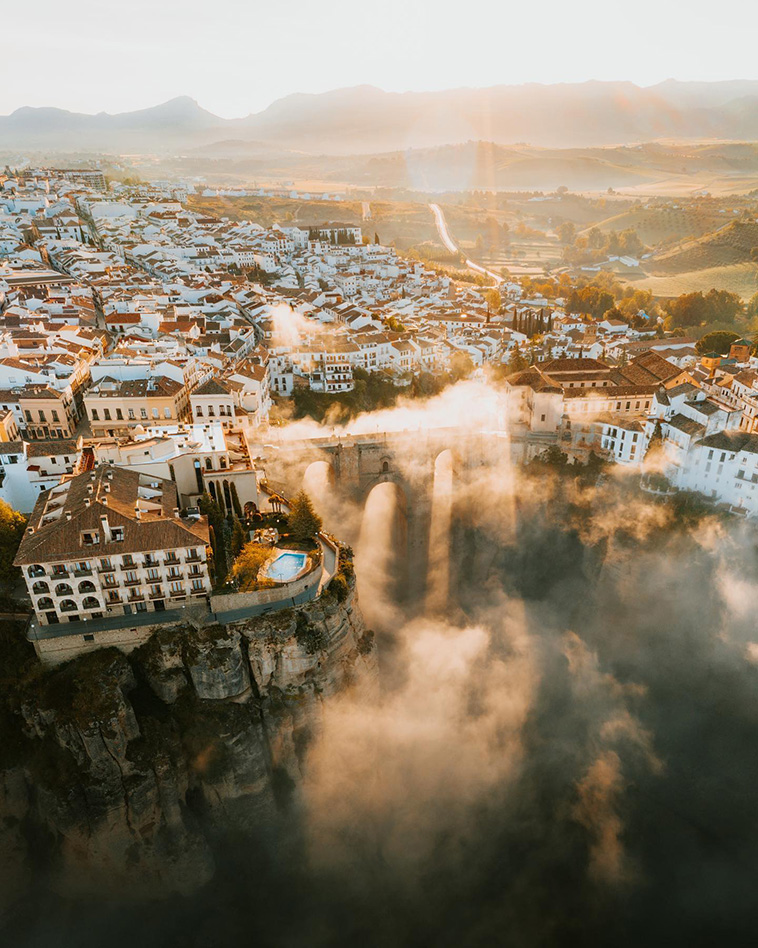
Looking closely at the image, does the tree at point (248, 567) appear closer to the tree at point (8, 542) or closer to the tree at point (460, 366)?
the tree at point (8, 542)

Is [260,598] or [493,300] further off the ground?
[493,300]

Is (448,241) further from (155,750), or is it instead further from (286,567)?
(155,750)

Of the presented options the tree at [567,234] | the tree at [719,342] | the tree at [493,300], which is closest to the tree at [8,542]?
the tree at [493,300]

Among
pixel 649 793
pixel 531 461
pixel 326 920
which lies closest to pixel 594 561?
pixel 531 461

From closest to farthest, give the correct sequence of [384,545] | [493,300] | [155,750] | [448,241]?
[155,750]
[384,545]
[493,300]
[448,241]

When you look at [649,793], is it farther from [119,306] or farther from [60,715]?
[119,306]

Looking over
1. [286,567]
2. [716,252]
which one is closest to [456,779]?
[286,567]
